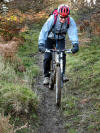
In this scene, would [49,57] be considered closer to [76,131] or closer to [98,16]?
[76,131]

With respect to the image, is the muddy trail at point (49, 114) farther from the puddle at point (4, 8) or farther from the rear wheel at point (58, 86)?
the puddle at point (4, 8)

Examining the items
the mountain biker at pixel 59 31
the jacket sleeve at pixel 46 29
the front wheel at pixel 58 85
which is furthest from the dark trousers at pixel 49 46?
the front wheel at pixel 58 85

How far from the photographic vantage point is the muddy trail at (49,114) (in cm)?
381

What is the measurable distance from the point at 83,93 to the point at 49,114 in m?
1.34

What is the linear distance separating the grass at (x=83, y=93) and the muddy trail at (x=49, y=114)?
16cm

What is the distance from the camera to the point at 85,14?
10.2 metres

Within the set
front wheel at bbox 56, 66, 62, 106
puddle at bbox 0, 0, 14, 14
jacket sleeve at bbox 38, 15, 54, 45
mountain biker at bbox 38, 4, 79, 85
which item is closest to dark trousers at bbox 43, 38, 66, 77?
mountain biker at bbox 38, 4, 79, 85

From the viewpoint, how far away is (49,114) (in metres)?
4.34

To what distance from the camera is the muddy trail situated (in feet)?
12.5

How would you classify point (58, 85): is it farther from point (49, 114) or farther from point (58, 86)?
point (49, 114)

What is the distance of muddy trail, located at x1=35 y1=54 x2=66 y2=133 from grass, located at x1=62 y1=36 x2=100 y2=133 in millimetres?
159

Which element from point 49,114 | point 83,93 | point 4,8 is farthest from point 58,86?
point 4,8

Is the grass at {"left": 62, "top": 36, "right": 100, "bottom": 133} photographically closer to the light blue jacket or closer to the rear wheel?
the rear wheel

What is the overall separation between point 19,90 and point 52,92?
132cm
